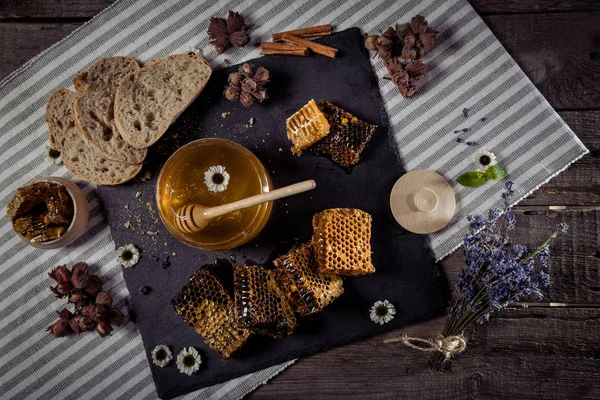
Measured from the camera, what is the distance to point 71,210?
1.83 m

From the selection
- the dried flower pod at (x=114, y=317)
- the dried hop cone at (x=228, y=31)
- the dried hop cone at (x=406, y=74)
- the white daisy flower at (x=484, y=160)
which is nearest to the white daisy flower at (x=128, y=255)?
the dried flower pod at (x=114, y=317)

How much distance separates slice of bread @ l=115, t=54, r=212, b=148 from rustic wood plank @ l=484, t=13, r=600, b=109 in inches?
41.3

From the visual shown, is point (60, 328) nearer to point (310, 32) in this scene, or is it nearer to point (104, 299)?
point (104, 299)

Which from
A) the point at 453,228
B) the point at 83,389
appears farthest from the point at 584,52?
the point at 83,389

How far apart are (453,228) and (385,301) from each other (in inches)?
13.4

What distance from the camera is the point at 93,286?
189cm

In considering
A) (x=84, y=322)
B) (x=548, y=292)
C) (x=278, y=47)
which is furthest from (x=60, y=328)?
→ (x=548, y=292)

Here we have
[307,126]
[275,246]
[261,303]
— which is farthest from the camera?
[275,246]

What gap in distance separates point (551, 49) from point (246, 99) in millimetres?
1074

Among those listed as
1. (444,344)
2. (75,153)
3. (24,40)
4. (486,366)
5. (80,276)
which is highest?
(24,40)

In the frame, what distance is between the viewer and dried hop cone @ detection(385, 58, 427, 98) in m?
1.89

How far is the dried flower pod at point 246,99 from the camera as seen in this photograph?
6.18 ft

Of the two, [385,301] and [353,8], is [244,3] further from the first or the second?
[385,301]

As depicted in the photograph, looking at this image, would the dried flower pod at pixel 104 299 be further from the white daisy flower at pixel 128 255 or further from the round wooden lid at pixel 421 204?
the round wooden lid at pixel 421 204
